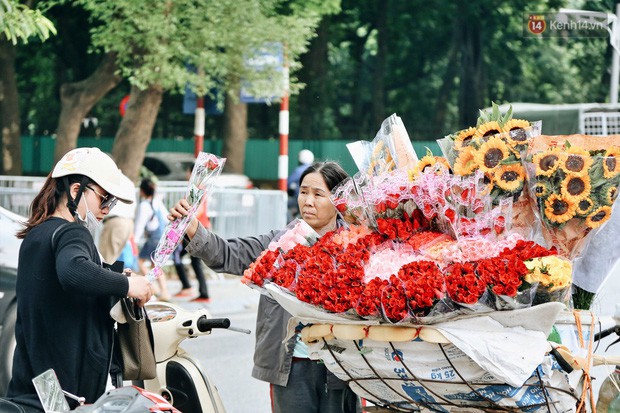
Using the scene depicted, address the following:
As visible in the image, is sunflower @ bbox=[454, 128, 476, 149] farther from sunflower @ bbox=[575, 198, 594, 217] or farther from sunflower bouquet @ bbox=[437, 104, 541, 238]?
sunflower @ bbox=[575, 198, 594, 217]

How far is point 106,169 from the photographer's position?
4.21 m

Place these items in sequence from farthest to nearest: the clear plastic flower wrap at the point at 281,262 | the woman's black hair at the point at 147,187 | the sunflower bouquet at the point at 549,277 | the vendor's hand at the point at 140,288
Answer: the woman's black hair at the point at 147,187 → the vendor's hand at the point at 140,288 → the clear plastic flower wrap at the point at 281,262 → the sunflower bouquet at the point at 549,277

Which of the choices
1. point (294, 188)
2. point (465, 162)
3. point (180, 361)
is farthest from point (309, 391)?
point (294, 188)

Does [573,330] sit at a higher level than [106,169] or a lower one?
lower

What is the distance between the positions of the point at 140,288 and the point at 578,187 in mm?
1627

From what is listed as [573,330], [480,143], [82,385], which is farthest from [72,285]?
[573,330]

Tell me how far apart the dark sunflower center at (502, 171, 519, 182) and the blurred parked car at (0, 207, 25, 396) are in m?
4.59

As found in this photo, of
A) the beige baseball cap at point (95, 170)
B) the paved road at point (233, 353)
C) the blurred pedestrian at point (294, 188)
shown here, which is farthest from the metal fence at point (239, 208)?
the beige baseball cap at point (95, 170)

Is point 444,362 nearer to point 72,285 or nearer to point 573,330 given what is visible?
point 573,330

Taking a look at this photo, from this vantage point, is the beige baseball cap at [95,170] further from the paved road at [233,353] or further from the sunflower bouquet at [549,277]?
the paved road at [233,353]

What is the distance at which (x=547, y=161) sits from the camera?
379cm

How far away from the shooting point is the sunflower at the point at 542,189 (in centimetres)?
379

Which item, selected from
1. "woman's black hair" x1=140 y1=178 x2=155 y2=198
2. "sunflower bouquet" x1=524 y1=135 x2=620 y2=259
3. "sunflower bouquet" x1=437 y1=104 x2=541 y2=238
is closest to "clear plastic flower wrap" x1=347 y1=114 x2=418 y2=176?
"sunflower bouquet" x1=437 y1=104 x2=541 y2=238

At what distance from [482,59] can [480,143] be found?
2750 centimetres
